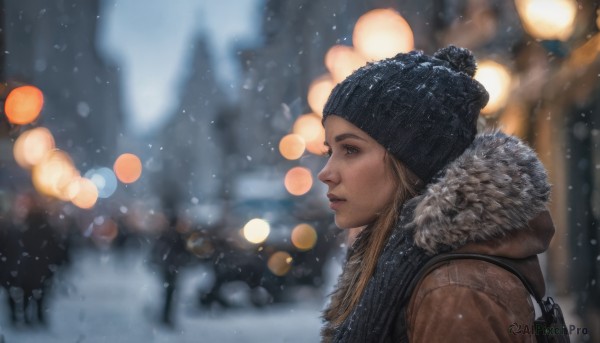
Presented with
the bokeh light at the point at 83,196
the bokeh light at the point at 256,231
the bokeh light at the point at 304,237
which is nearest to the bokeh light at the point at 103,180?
the bokeh light at the point at 83,196

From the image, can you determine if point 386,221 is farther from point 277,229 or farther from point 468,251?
point 277,229

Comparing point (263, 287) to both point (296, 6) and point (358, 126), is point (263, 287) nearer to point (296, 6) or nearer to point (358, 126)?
point (358, 126)

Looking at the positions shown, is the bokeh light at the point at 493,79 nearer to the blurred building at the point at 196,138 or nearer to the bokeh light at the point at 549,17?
the bokeh light at the point at 549,17

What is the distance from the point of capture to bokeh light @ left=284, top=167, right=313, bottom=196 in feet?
140

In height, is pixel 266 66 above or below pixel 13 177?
above

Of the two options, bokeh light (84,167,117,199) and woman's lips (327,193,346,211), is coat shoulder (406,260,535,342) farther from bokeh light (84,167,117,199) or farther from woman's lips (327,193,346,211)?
bokeh light (84,167,117,199)

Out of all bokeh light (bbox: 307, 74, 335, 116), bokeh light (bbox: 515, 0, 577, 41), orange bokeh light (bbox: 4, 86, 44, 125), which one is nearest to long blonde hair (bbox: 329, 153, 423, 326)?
bokeh light (bbox: 515, 0, 577, 41)

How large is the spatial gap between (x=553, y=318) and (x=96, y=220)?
35.8 m

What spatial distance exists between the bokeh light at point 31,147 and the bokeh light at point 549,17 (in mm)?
27847

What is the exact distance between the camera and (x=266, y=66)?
217ft

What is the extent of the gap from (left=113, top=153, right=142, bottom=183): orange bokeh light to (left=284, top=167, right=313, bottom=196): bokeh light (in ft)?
186

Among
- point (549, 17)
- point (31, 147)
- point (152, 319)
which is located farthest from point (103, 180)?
point (549, 17)

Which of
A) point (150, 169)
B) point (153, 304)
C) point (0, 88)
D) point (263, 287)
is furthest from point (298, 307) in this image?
point (150, 169)

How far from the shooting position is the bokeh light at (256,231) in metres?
15.1
